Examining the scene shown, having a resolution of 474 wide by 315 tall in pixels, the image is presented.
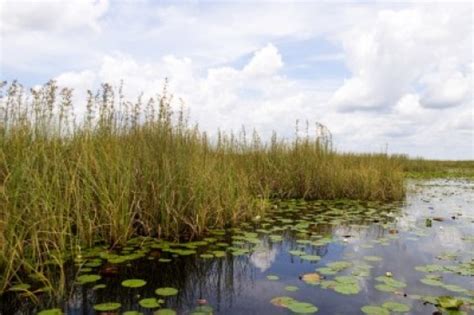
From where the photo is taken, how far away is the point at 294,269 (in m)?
5.20

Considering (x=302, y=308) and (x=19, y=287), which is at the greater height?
(x=19, y=287)

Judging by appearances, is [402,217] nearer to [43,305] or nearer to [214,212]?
[214,212]

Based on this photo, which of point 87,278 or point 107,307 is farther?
point 87,278

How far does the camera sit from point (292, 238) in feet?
22.6

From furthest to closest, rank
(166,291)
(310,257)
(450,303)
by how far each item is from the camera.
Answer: (310,257) < (166,291) < (450,303)

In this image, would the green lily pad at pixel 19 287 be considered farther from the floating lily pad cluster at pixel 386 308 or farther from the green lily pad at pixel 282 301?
the floating lily pad cluster at pixel 386 308

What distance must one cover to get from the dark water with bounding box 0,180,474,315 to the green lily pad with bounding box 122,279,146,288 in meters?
0.04

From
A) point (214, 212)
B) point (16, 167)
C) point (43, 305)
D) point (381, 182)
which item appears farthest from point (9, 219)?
point (381, 182)

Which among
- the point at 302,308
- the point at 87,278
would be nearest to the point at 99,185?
the point at 87,278

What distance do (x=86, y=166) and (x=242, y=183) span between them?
3.57 meters

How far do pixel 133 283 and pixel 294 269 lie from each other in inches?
80.3

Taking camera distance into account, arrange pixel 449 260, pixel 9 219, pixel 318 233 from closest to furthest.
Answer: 1. pixel 9 219
2. pixel 449 260
3. pixel 318 233

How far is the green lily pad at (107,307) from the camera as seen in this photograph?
363 cm

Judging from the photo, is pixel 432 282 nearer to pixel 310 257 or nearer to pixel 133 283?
pixel 310 257
